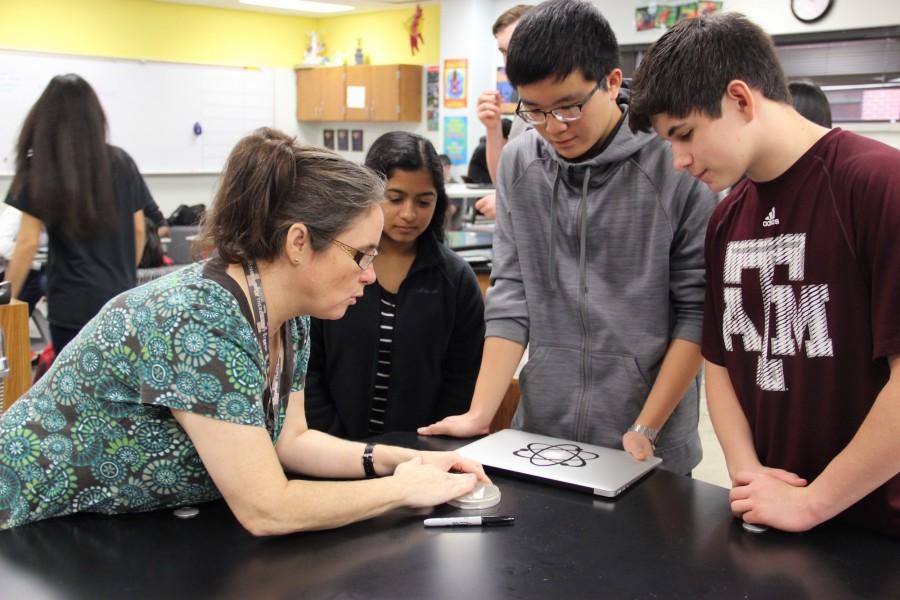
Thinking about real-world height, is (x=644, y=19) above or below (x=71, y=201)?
above

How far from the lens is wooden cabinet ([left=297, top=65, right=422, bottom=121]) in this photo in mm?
8477

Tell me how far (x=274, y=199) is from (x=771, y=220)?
71 centimetres

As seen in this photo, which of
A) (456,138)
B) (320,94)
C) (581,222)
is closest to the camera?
(581,222)

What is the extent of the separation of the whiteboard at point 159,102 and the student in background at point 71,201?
16.8 ft

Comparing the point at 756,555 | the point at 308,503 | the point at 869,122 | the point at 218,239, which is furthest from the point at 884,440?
the point at 869,122

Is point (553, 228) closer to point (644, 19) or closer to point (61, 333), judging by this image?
point (61, 333)

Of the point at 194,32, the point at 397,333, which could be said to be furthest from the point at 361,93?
the point at 397,333

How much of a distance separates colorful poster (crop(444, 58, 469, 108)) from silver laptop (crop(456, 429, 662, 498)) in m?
6.77

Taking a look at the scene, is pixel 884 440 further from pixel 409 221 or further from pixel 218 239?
pixel 409 221

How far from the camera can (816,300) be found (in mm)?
1207

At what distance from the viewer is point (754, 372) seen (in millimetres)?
1306

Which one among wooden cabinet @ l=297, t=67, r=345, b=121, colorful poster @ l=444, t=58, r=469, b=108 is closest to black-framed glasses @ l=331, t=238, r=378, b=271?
colorful poster @ l=444, t=58, r=469, b=108

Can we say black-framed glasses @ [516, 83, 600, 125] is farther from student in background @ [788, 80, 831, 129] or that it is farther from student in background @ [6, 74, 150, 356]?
student in background @ [6, 74, 150, 356]

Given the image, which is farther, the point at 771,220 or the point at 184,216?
the point at 184,216
